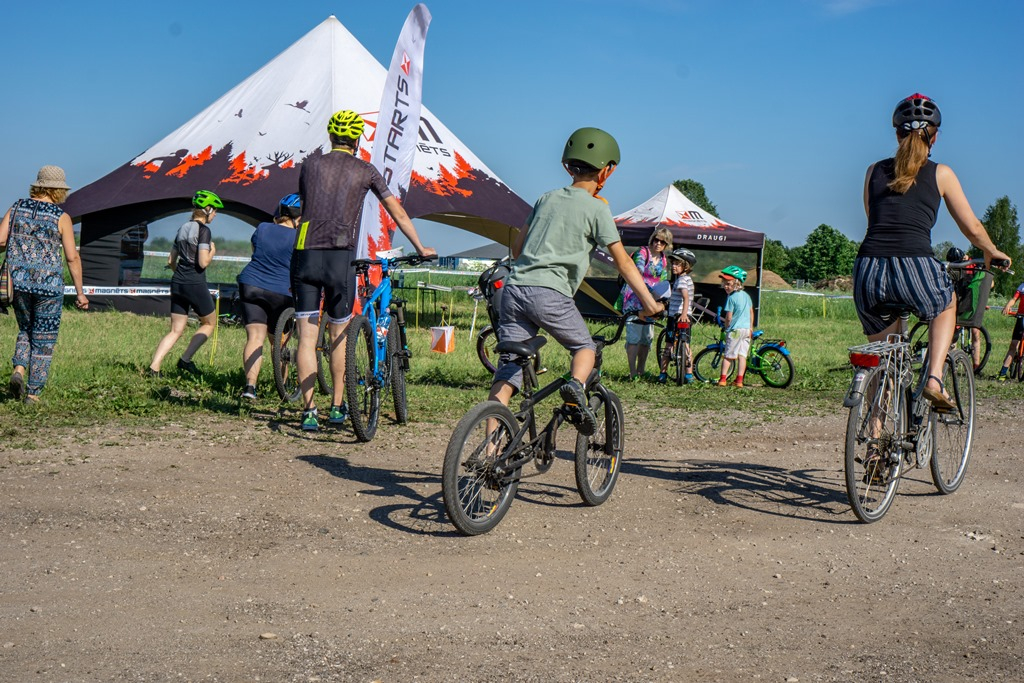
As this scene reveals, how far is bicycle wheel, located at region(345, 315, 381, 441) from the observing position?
22.6 ft

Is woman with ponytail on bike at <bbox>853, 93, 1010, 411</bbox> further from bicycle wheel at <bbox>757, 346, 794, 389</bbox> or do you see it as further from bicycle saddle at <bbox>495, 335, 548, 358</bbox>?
bicycle wheel at <bbox>757, 346, 794, 389</bbox>

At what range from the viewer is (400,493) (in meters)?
5.90

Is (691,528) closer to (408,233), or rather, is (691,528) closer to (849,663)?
(849,663)

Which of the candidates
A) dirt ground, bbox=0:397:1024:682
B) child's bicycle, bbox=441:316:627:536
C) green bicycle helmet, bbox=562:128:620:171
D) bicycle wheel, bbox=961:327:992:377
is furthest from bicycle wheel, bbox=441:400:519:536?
bicycle wheel, bbox=961:327:992:377

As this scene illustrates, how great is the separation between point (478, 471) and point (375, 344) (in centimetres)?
251

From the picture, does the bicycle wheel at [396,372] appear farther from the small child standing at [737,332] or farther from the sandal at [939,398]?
the small child standing at [737,332]

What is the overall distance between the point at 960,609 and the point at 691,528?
1431 millimetres

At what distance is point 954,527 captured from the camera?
220 inches

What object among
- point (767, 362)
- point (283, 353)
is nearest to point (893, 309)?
point (283, 353)

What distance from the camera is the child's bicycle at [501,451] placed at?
4.80m

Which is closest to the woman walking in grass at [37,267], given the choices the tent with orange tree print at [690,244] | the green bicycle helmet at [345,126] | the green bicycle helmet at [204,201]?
the green bicycle helmet at [204,201]

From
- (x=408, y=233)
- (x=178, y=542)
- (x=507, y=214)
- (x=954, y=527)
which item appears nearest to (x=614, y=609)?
(x=178, y=542)

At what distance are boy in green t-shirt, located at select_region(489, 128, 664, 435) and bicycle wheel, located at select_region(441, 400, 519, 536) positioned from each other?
8.6 inches

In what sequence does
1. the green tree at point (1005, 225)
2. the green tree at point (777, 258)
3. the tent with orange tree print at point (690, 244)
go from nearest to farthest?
the tent with orange tree print at point (690, 244), the green tree at point (1005, 225), the green tree at point (777, 258)
